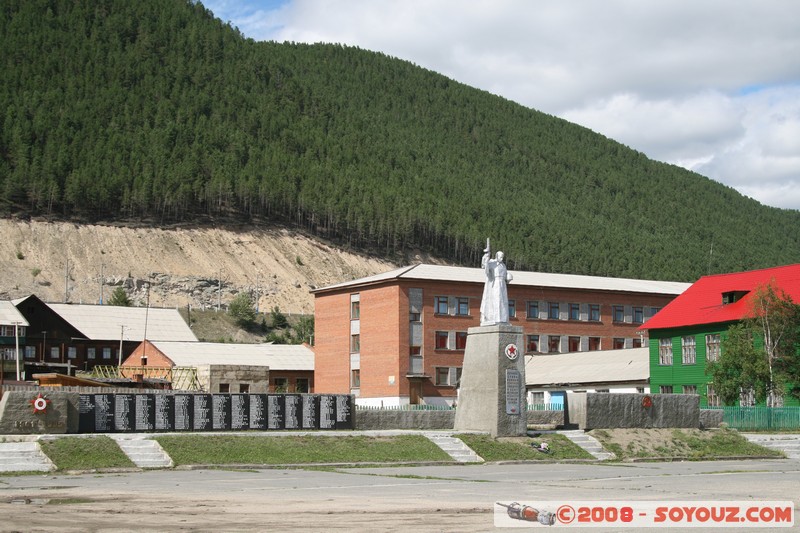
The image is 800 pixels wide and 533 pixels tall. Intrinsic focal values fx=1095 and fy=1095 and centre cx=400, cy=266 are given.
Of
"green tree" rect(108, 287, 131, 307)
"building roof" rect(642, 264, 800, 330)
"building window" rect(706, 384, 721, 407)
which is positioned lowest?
"building window" rect(706, 384, 721, 407)

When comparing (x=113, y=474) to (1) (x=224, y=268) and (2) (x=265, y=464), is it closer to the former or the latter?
(2) (x=265, y=464)

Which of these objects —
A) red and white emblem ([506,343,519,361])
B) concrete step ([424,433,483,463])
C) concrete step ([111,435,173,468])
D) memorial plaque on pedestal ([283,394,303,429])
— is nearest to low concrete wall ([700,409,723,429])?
red and white emblem ([506,343,519,361])

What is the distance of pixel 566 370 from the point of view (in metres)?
72.5

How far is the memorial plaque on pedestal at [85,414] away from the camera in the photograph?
120ft

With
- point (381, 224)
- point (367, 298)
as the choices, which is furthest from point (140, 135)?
point (367, 298)

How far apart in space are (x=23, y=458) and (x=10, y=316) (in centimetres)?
6712

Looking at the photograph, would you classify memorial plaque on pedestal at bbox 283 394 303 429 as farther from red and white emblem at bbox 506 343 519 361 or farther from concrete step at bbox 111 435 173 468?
red and white emblem at bbox 506 343 519 361

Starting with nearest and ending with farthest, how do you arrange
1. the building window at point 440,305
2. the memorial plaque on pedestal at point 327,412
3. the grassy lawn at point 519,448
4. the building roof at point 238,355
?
the grassy lawn at point 519,448
the memorial plaque on pedestal at point 327,412
the building window at point 440,305
the building roof at point 238,355

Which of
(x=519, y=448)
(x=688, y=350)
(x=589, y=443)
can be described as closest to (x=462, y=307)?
(x=688, y=350)

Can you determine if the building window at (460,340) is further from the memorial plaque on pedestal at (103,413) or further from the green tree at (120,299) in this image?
the green tree at (120,299)

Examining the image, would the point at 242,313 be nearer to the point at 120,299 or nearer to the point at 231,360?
the point at 120,299

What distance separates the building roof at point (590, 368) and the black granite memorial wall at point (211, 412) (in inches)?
1069

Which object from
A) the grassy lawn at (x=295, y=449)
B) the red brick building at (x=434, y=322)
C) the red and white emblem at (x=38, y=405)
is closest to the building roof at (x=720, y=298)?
the red brick building at (x=434, y=322)

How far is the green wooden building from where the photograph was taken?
61344 mm
